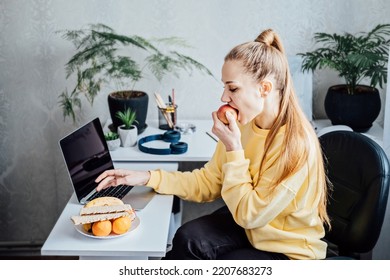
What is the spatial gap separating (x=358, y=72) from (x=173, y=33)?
2.08 ft

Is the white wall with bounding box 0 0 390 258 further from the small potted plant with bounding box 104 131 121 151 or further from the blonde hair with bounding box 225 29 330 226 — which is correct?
the blonde hair with bounding box 225 29 330 226

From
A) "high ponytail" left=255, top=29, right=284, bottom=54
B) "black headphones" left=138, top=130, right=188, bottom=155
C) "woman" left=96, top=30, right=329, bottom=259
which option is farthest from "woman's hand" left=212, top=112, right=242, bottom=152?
"black headphones" left=138, top=130, right=188, bottom=155

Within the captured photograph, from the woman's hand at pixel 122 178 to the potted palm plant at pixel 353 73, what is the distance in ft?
2.41

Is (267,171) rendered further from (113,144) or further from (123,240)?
(113,144)

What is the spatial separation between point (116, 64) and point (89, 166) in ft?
1.73

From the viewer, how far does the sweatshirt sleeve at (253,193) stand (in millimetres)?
1262

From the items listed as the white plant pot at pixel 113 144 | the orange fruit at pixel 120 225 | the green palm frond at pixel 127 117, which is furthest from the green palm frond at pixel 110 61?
the orange fruit at pixel 120 225

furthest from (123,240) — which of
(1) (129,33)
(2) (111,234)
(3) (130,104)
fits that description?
(1) (129,33)

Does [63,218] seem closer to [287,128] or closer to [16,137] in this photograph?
[287,128]

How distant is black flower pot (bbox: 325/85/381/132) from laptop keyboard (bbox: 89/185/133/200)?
2.59 feet

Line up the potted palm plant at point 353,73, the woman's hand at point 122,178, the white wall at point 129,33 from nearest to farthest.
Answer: the woman's hand at point 122,178 → the potted palm plant at point 353,73 → the white wall at point 129,33

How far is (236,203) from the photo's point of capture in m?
1.30

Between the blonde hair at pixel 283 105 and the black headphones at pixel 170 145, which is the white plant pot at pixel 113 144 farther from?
the blonde hair at pixel 283 105
